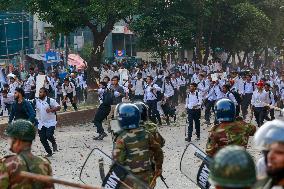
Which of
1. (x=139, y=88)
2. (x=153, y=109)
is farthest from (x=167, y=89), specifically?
(x=153, y=109)

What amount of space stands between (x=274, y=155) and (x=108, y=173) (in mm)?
2349

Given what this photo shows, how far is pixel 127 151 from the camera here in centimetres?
672

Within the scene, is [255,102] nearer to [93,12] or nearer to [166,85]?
[166,85]

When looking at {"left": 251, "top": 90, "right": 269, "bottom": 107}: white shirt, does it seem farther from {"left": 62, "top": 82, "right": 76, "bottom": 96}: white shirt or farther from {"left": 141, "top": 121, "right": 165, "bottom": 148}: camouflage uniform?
{"left": 141, "top": 121, "right": 165, "bottom": 148}: camouflage uniform

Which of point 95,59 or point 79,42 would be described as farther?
point 79,42

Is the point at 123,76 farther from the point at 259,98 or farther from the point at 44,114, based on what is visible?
the point at 44,114

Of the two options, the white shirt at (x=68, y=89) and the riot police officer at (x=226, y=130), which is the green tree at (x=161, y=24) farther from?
the riot police officer at (x=226, y=130)

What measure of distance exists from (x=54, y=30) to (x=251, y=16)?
14.4 m

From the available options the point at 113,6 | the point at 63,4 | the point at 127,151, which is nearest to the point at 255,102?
the point at 113,6

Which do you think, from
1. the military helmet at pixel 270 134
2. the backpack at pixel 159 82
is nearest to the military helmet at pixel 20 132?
the military helmet at pixel 270 134

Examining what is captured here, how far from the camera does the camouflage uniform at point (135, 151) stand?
6703mm

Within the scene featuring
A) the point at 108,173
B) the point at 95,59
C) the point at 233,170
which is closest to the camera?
the point at 233,170

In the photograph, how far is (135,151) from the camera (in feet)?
22.1

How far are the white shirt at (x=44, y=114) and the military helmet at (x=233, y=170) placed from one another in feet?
35.6
